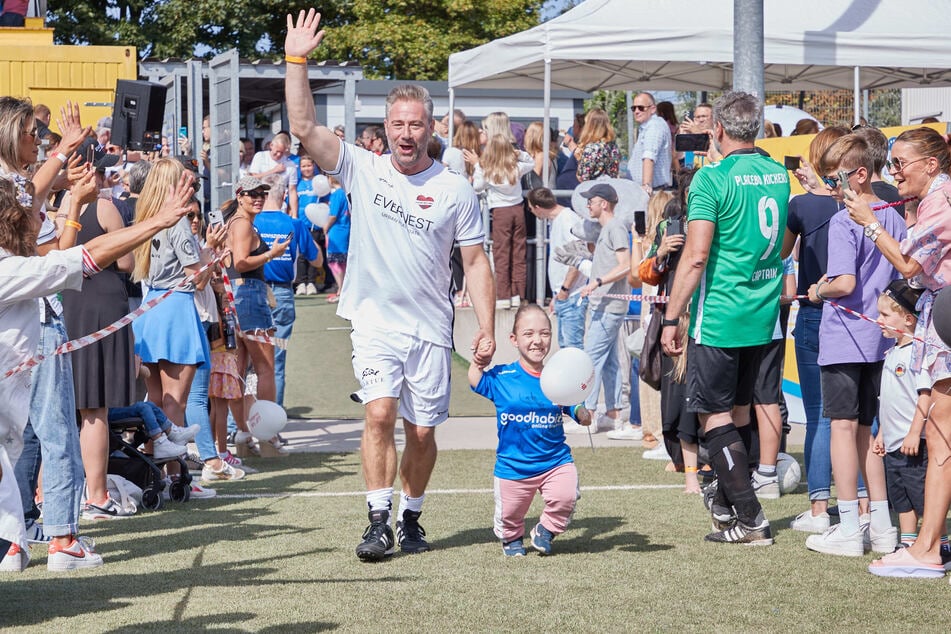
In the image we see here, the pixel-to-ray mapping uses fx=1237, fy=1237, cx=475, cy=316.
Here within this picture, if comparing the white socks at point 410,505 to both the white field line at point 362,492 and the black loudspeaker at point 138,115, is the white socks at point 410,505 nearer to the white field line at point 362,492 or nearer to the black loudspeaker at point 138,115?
the white field line at point 362,492

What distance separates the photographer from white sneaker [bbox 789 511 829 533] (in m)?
6.62

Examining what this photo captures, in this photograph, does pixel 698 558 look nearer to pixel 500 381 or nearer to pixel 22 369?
pixel 500 381

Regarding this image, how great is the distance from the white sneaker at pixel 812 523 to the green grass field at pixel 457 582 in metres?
0.08

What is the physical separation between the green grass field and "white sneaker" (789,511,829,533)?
8 centimetres

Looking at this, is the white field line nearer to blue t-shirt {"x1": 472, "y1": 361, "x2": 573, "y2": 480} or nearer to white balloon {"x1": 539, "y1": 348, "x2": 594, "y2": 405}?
blue t-shirt {"x1": 472, "y1": 361, "x2": 573, "y2": 480}

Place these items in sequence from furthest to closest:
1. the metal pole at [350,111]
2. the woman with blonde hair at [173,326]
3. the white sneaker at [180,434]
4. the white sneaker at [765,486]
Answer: the metal pole at [350,111], the woman with blonde hair at [173,326], the white sneaker at [180,434], the white sneaker at [765,486]

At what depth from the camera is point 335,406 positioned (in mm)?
12344

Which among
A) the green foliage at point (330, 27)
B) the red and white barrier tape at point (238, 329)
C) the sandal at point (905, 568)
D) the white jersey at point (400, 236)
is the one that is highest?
the green foliage at point (330, 27)

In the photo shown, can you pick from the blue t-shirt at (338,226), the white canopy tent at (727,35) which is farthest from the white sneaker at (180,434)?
the blue t-shirt at (338,226)

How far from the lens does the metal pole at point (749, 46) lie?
10367 millimetres

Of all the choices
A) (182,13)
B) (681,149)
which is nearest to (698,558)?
(681,149)

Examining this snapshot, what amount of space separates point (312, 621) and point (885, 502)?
Answer: 2.99 m

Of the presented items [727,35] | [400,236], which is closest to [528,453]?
[400,236]

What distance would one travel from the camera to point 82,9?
3822cm
